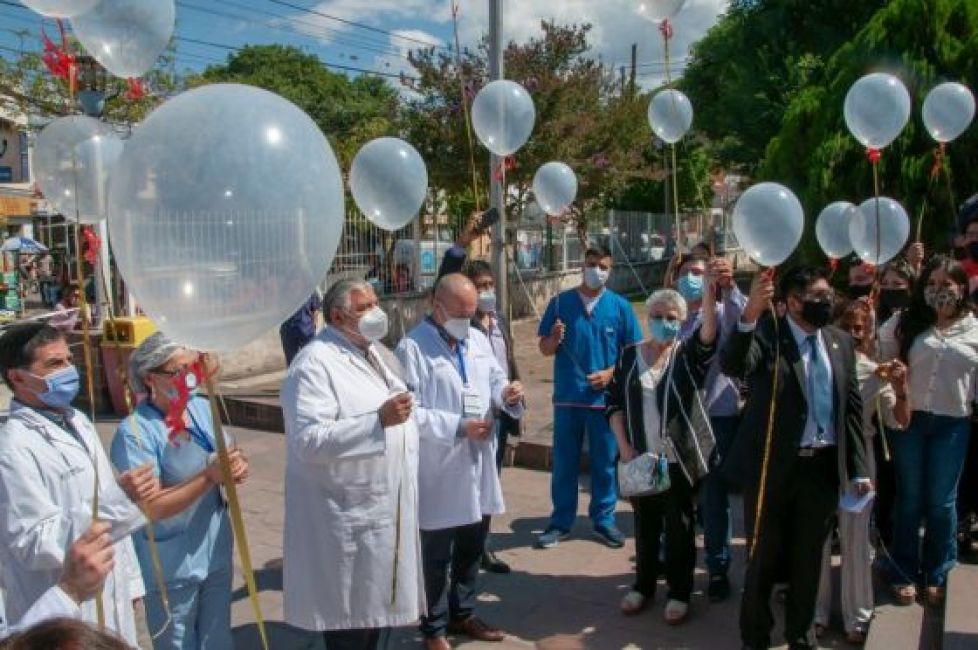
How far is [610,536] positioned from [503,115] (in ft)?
9.33

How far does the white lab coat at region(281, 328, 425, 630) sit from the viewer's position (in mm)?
3361

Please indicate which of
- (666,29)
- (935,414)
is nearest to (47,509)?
(666,29)

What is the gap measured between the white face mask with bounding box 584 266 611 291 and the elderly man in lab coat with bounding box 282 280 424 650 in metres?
2.42

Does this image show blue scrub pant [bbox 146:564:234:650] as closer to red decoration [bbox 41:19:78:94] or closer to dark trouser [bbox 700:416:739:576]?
red decoration [bbox 41:19:78:94]

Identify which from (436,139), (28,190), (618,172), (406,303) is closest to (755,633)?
(406,303)

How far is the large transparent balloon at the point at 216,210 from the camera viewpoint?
2.27 metres

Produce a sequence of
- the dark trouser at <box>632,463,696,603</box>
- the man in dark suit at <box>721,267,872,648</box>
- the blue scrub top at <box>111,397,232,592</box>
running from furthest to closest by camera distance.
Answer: the dark trouser at <box>632,463,696,603</box> < the man in dark suit at <box>721,267,872,648</box> < the blue scrub top at <box>111,397,232,592</box>

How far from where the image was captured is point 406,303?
13.3 meters

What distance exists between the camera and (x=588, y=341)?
569 centimetres

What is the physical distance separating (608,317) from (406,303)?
25.6 ft

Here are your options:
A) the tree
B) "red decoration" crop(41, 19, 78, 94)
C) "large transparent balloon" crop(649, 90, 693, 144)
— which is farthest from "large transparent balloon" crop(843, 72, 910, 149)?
"red decoration" crop(41, 19, 78, 94)

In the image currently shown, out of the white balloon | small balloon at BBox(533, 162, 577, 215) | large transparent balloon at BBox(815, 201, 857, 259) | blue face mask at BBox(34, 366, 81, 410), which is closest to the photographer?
blue face mask at BBox(34, 366, 81, 410)

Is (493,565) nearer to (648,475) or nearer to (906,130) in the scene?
(648,475)

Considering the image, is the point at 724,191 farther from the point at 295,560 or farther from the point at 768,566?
the point at 295,560
